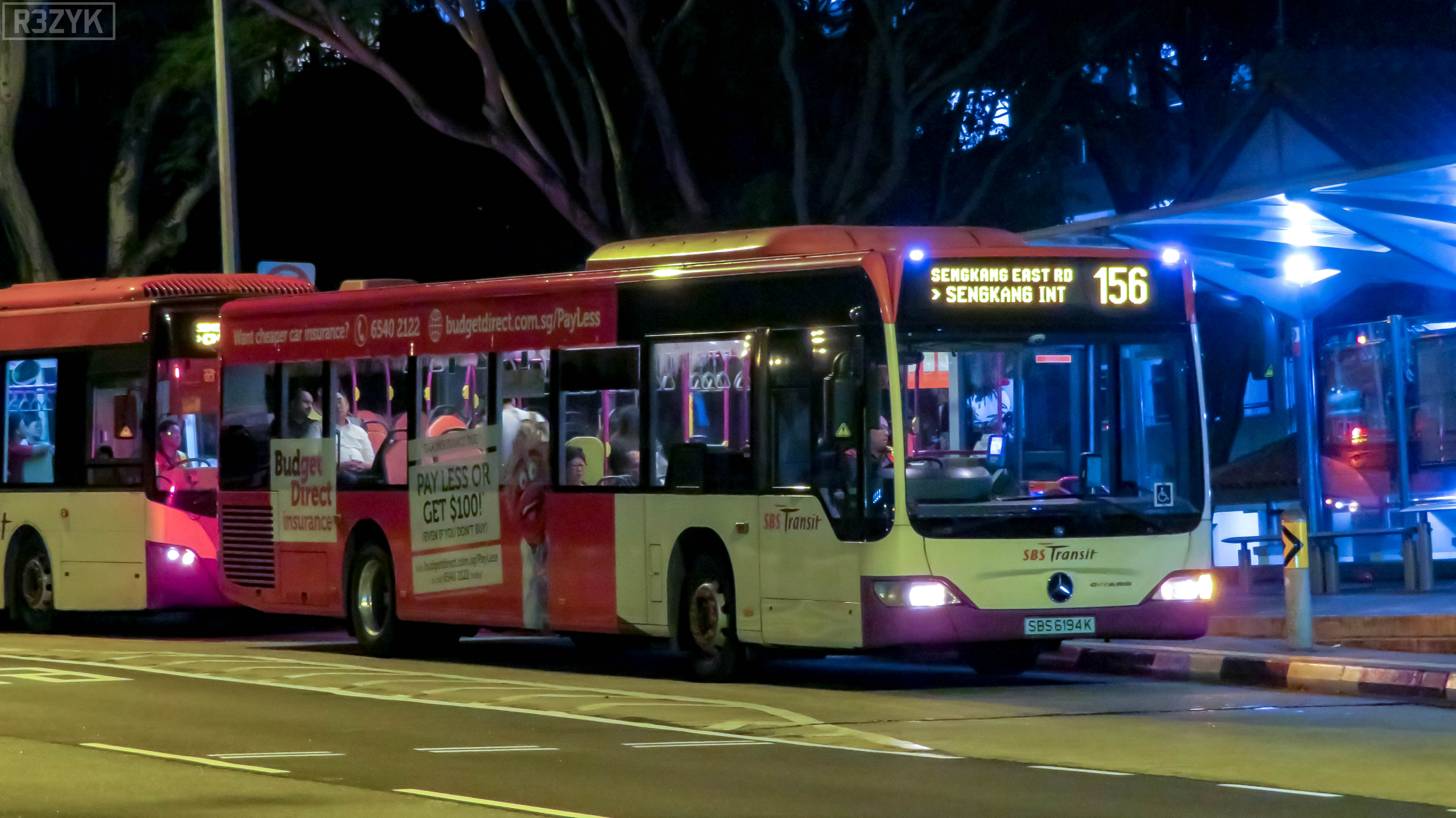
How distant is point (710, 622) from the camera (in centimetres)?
1458

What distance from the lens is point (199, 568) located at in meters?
19.5

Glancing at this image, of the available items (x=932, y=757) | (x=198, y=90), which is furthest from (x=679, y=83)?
(x=932, y=757)

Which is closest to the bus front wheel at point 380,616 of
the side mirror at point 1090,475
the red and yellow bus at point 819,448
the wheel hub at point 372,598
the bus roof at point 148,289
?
the wheel hub at point 372,598

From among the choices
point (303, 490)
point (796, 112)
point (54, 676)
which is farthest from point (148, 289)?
point (796, 112)

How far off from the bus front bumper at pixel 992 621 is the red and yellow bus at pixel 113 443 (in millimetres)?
8186

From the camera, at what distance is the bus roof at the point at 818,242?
13875mm

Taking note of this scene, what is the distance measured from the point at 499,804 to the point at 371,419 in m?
8.86

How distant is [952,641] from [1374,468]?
9339 millimetres

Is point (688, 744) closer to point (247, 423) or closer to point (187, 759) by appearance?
point (187, 759)

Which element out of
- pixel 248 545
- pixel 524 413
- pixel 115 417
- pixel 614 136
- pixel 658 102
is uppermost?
pixel 658 102

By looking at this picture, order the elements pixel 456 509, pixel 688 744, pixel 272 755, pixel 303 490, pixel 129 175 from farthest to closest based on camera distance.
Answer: pixel 129 175, pixel 303 490, pixel 456 509, pixel 688 744, pixel 272 755

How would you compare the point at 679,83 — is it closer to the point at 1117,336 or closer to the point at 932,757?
the point at 1117,336

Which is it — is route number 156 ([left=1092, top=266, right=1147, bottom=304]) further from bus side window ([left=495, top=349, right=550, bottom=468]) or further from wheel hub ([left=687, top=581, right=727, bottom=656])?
bus side window ([left=495, top=349, right=550, bottom=468])

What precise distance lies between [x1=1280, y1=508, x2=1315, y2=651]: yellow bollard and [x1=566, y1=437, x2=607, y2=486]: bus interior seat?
469 cm
